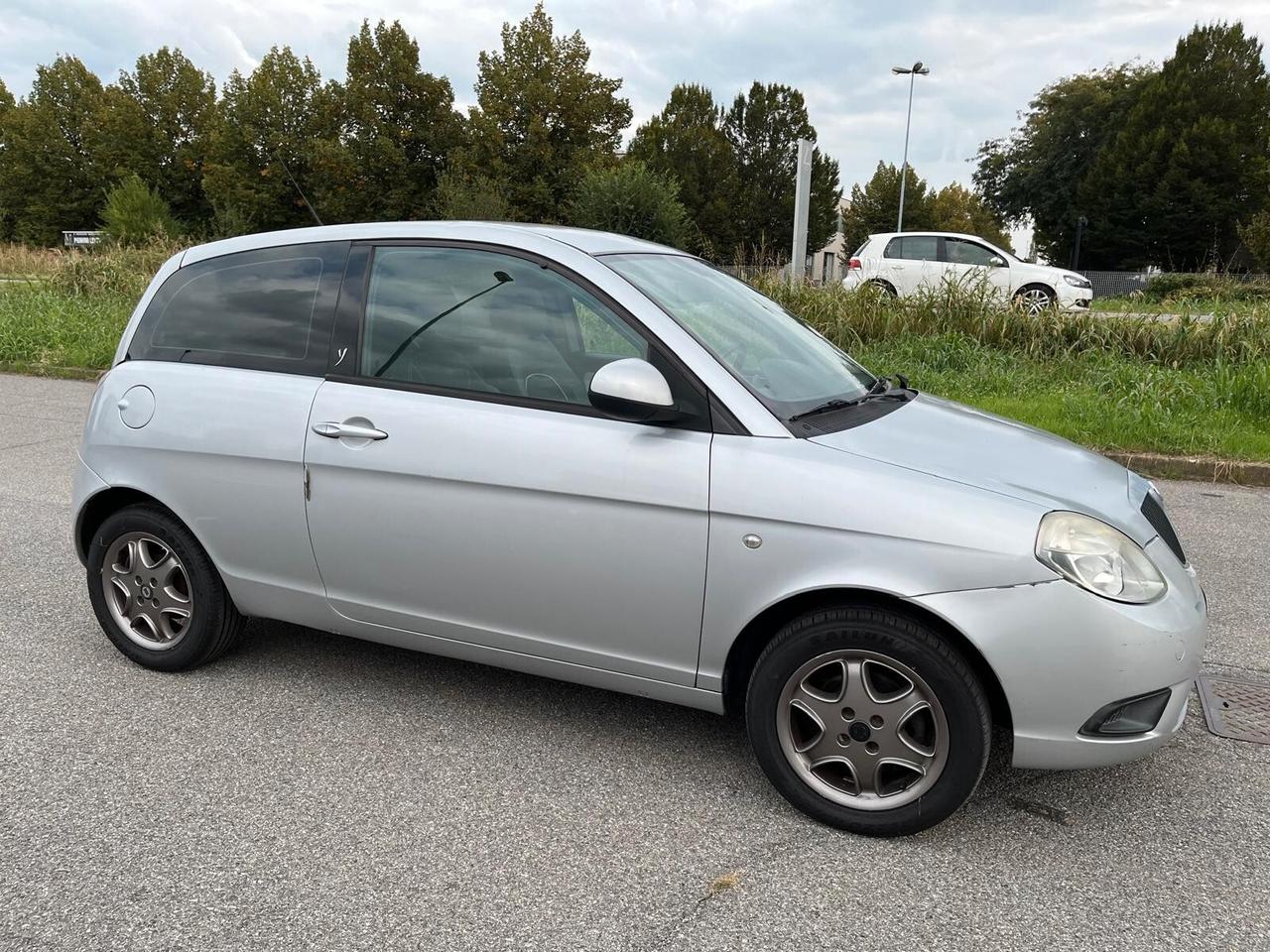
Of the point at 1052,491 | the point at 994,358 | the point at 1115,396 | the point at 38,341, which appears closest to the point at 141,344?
the point at 1052,491

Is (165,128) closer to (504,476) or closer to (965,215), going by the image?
(965,215)

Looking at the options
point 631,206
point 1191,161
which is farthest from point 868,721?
point 1191,161

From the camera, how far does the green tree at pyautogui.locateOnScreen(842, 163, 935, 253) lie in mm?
61438

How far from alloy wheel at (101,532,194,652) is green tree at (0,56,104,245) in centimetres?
6613

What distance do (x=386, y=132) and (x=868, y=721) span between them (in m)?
51.6

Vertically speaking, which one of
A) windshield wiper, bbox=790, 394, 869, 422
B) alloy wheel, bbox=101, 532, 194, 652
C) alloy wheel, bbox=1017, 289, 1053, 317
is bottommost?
alloy wheel, bbox=101, 532, 194, 652

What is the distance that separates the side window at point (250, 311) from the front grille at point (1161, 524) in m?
2.73

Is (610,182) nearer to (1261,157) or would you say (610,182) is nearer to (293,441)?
(293,441)

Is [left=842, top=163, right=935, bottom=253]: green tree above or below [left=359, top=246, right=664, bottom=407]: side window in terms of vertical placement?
above

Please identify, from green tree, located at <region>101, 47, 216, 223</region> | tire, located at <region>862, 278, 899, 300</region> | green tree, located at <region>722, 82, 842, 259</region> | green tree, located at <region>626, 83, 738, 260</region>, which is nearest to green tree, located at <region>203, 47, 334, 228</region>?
green tree, located at <region>101, 47, 216, 223</region>

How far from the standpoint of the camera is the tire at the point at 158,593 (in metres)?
3.68

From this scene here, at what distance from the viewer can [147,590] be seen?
380 cm

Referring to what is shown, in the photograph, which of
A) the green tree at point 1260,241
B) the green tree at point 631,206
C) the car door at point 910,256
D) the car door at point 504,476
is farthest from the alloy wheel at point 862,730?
the green tree at point 1260,241

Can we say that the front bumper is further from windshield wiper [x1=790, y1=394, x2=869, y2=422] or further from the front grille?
windshield wiper [x1=790, y1=394, x2=869, y2=422]
